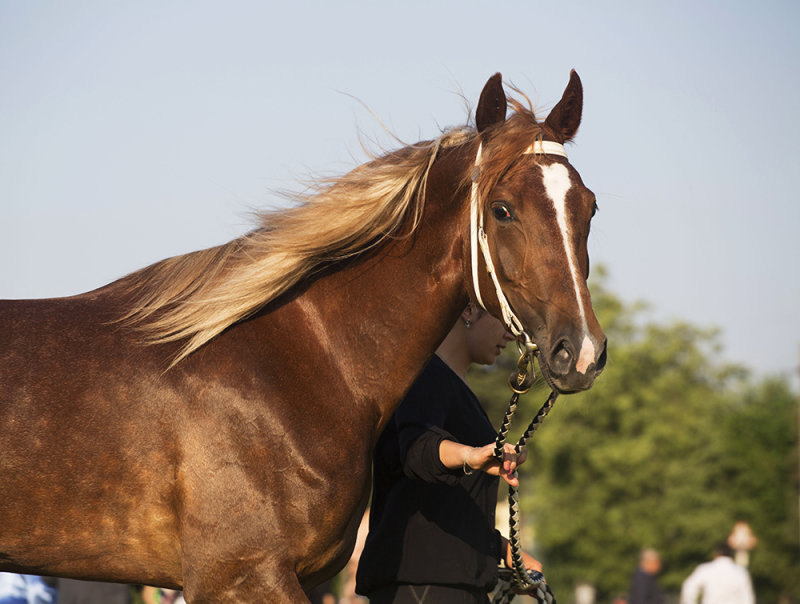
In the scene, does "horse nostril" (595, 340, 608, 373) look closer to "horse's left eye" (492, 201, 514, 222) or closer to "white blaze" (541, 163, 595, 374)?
"white blaze" (541, 163, 595, 374)

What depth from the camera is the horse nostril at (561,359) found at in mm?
3455

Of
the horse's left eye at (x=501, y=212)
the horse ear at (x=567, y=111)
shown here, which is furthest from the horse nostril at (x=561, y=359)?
→ the horse ear at (x=567, y=111)

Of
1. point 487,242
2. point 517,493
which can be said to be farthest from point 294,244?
point 517,493

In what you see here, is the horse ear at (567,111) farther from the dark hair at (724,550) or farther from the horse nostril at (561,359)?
the dark hair at (724,550)

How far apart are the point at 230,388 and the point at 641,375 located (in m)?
47.0

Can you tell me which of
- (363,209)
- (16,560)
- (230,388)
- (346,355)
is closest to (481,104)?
(363,209)

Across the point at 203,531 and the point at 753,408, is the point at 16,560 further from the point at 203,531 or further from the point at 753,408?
the point at 753,408

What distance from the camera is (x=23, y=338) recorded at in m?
3.58

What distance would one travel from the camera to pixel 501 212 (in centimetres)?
373

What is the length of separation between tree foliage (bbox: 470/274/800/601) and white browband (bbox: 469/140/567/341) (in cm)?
3821

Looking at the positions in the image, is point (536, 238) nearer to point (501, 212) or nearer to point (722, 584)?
point (501, 212)

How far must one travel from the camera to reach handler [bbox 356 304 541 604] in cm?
421

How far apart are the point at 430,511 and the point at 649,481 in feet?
137

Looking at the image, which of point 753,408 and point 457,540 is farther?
Result: point 753,408
